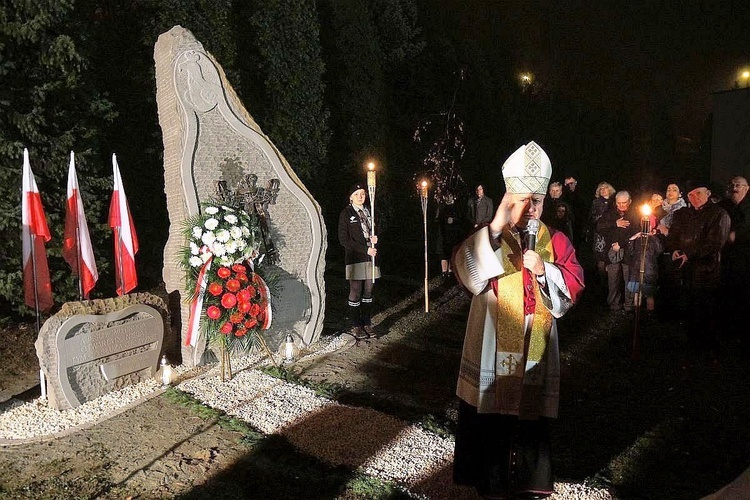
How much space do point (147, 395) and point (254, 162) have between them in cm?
311

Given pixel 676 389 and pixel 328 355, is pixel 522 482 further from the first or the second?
pixel 328 355

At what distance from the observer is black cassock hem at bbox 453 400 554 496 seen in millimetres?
3562

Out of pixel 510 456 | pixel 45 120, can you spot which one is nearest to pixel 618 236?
pixel 510 456

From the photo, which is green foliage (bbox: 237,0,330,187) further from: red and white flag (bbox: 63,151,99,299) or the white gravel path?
the white gravel path

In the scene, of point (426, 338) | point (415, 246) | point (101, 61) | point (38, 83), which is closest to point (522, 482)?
point (426, 338)

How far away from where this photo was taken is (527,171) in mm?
3344

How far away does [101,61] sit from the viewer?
11.4 m

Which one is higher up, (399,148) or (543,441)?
(399,148)

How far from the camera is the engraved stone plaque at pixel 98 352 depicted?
5.66 m

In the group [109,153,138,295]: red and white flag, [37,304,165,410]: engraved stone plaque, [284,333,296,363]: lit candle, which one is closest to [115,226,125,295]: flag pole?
[109,153,138,295]: red and white flag

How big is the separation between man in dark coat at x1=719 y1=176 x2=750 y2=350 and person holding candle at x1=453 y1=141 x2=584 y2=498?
527 cm

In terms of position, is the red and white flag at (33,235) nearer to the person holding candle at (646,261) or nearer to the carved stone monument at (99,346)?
the carved stone monument at (99,346)

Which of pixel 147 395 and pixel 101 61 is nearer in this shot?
pixel 147 395

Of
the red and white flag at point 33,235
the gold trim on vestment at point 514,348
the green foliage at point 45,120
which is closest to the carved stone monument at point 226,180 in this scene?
the red and white flag at point 33,235
